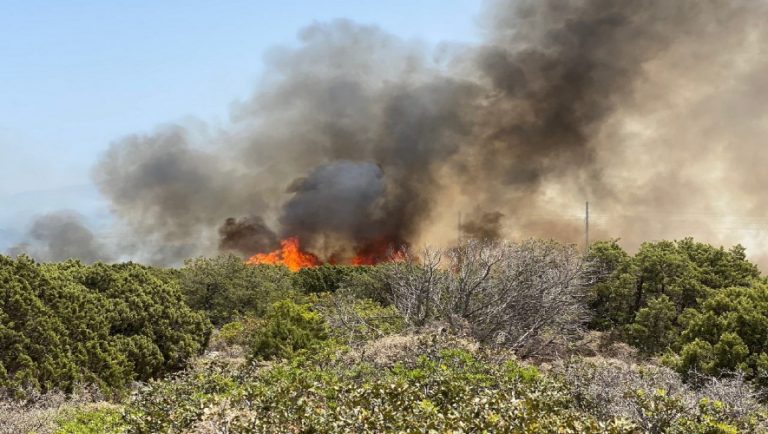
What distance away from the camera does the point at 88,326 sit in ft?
55.1

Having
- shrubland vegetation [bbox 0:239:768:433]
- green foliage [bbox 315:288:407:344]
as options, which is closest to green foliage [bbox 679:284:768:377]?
shrubland vegetation [bbox 0:239:768:433]

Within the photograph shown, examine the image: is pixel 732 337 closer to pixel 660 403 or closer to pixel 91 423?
pixel 660 403

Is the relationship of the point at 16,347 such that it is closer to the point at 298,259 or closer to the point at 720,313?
the point at 720,313

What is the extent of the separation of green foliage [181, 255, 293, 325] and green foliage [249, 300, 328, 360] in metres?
10.9

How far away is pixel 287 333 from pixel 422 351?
597 centimetres

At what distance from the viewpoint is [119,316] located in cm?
1795

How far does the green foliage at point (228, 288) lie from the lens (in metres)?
30.3

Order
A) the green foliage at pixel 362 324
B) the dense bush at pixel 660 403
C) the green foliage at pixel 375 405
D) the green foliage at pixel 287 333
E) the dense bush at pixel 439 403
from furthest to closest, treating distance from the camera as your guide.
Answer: the green foliage at pixel 362 324
the green foliage at pixel 287 333
the dense bush at pixel 660 403
the dense bush at pixel 439 403
the green foliage at pixel 375 405

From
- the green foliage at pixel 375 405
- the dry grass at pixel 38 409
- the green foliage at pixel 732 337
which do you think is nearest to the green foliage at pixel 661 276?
the green foliage at pixel 732 337

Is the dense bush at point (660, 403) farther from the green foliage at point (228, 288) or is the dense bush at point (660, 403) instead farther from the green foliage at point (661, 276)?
the green foliage at point (228, 288)

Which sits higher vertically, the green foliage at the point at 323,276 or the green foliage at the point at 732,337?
the green foliage at the point at 323,276

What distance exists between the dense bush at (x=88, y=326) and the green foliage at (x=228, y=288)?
9.02 meters

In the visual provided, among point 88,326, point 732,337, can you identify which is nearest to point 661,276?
point 732,337

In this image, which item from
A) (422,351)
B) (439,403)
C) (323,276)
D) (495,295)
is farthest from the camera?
(323,276)
